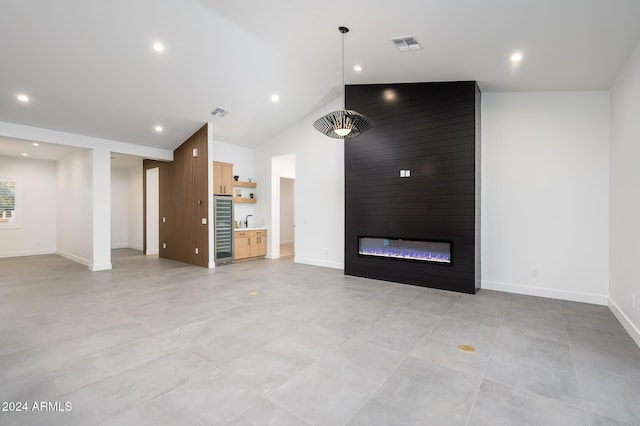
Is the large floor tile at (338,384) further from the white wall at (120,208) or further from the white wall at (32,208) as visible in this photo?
the white wall at (32,208)

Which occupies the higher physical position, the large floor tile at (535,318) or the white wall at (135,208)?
the white wall at (135,208)

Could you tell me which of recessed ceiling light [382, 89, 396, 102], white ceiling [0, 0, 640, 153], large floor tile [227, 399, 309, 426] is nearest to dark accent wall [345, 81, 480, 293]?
recessed ceiling light [382, 89, 396, 102]

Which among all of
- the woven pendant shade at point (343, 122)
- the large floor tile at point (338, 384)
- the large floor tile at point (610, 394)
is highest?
the woven pendant shade at point (343, 122)

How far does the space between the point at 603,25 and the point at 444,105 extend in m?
2.18

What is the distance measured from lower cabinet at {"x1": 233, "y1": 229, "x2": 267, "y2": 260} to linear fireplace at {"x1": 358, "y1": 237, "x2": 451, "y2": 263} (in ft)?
10.8

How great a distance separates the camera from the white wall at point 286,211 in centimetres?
1184

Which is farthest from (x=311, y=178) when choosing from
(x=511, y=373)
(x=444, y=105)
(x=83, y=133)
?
(x=511, y=373)

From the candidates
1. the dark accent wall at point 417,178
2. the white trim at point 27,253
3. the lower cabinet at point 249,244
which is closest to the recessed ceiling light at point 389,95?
the dark accent wall at point 417,178

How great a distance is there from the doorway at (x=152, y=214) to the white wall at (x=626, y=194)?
1060cm

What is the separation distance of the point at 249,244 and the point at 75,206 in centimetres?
470

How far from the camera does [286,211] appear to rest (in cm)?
1195

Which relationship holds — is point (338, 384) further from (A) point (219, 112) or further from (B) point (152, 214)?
(B) point (152, 214)

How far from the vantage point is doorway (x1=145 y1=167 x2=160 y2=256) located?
9602mm

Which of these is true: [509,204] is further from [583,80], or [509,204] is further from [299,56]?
→ [299,56]
